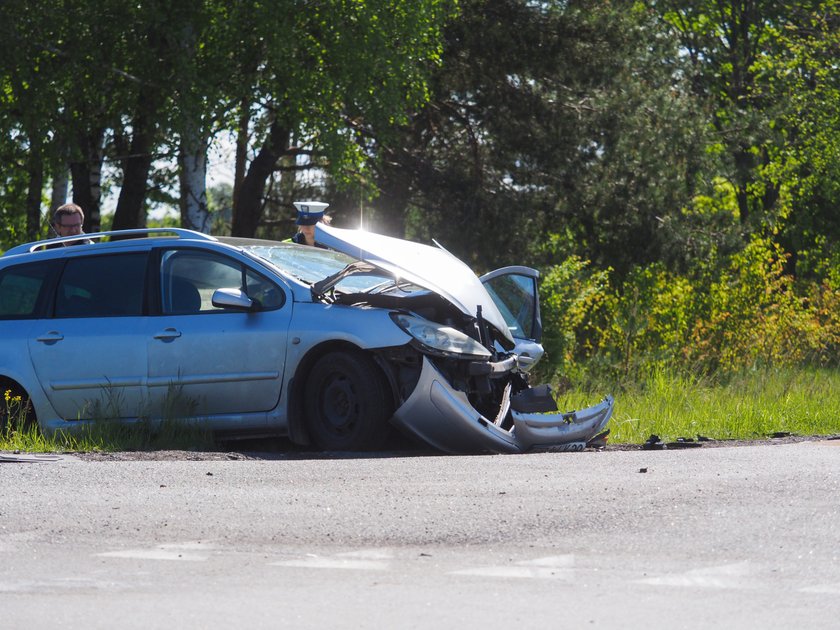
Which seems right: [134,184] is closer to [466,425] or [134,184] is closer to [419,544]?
[466,425]

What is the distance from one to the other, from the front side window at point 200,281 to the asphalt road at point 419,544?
1.73 m

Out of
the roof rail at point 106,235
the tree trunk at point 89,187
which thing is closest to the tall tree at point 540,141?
the tree trunk at point 89,187

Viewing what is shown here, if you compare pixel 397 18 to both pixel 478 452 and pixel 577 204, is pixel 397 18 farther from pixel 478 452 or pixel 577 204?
pixel 478 452

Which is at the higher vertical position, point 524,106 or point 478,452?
point 524,106

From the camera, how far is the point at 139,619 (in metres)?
4.66

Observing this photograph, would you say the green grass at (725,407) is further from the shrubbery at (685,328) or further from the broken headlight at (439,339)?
the shrubbery at (685,328)

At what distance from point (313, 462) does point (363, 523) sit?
94.6 inches

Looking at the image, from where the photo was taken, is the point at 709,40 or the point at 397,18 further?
the point at 709,40

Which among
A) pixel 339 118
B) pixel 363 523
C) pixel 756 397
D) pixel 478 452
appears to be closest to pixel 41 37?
pixel 339 118

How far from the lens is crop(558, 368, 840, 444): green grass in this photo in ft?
39.4

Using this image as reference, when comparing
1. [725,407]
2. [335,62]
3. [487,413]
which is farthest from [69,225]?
[335,62]

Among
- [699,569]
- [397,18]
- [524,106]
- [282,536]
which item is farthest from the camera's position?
[524,106]

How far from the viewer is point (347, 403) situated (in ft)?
32.0

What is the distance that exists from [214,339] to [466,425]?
6.46 feet
